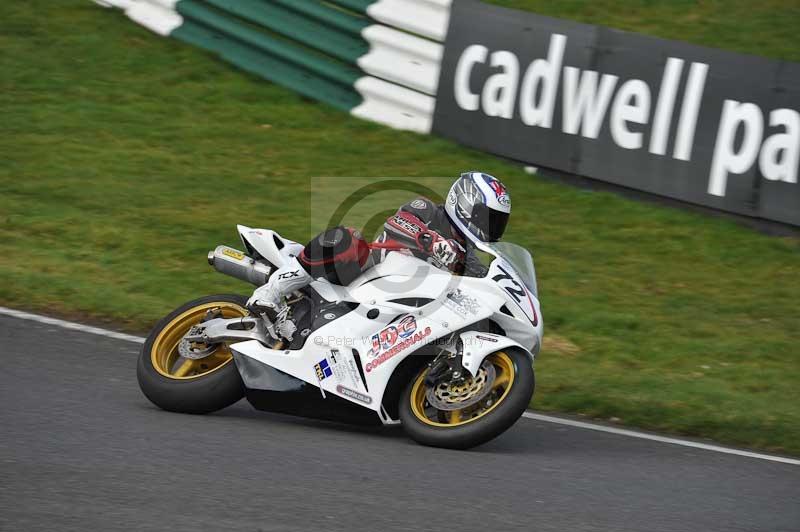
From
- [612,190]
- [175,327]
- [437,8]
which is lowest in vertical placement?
[175,327]

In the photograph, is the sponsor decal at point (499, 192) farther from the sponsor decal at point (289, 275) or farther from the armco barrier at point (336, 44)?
the armco barrier at point (336, 44)

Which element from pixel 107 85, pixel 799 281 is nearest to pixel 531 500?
pixel 799 281

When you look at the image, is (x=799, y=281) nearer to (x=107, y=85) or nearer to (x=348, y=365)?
(x=348, y=365)

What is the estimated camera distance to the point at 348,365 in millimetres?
6383

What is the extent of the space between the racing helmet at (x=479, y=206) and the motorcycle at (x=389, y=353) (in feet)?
0.35

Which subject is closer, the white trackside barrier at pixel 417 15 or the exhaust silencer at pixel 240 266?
the exhaust silencer at pixel 240 266

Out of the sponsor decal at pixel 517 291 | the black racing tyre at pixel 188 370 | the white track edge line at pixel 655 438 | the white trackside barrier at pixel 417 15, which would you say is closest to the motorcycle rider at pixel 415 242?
the sponsor decal at pixel 517 291

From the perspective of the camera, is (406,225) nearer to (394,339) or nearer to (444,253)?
(444,253)

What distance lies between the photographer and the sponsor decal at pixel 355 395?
6.35 m

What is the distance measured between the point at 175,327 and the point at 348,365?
3.69 feet

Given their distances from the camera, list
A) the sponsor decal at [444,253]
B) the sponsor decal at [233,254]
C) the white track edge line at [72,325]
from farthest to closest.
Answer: the white track edge line at [72,325] < the sponsor decal at [233,254] < the sponsor decal at [444,253]

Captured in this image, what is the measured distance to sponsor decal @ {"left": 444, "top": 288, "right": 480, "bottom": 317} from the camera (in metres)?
6.21

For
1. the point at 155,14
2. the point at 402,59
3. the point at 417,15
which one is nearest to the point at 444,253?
the point at 402,59

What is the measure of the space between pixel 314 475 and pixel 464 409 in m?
1.11
